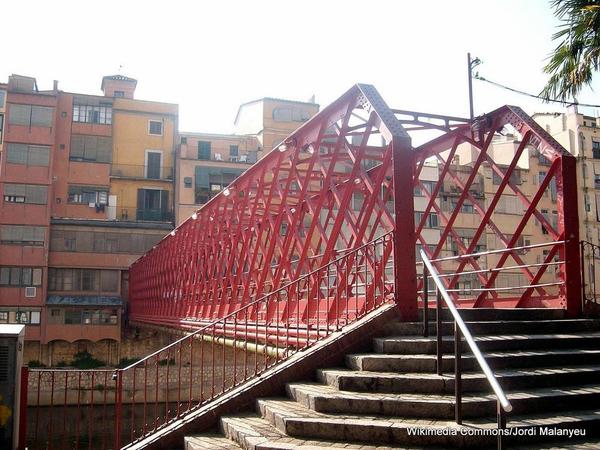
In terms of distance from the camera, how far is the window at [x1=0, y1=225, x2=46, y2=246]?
131 ft

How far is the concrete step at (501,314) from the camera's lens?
8.81m

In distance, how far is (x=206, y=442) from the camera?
763 cm

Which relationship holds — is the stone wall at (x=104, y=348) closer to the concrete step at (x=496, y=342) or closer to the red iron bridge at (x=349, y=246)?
the red iron bridge at (x=349, y=246)

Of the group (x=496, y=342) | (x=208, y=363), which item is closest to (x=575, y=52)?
(x=496, y=342)

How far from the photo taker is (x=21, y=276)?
39.6 metres

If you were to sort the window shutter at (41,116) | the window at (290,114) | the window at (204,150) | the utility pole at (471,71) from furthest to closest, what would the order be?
the window at (290,114) → the window at (204,150) → the window shutter at (41,116) → the utility pole at (471,71)

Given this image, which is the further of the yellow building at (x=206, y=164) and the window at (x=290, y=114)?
the window at (x=290, y=114)

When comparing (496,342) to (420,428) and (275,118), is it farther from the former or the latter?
(275,118)

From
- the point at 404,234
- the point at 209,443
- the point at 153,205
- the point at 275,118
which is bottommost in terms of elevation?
the point at 209,443

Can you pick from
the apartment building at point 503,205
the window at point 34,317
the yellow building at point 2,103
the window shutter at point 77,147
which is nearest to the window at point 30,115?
the yellow building at point 2,103

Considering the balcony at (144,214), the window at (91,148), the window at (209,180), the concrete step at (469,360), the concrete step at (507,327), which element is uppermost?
the window at (91,148)

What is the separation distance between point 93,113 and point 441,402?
143ft

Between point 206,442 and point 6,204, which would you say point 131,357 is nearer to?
point 6,204

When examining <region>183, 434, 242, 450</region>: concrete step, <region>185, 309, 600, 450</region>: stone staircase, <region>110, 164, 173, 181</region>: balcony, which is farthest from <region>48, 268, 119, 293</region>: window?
<region>185, 309, 600, 450</region>: stone staircase
